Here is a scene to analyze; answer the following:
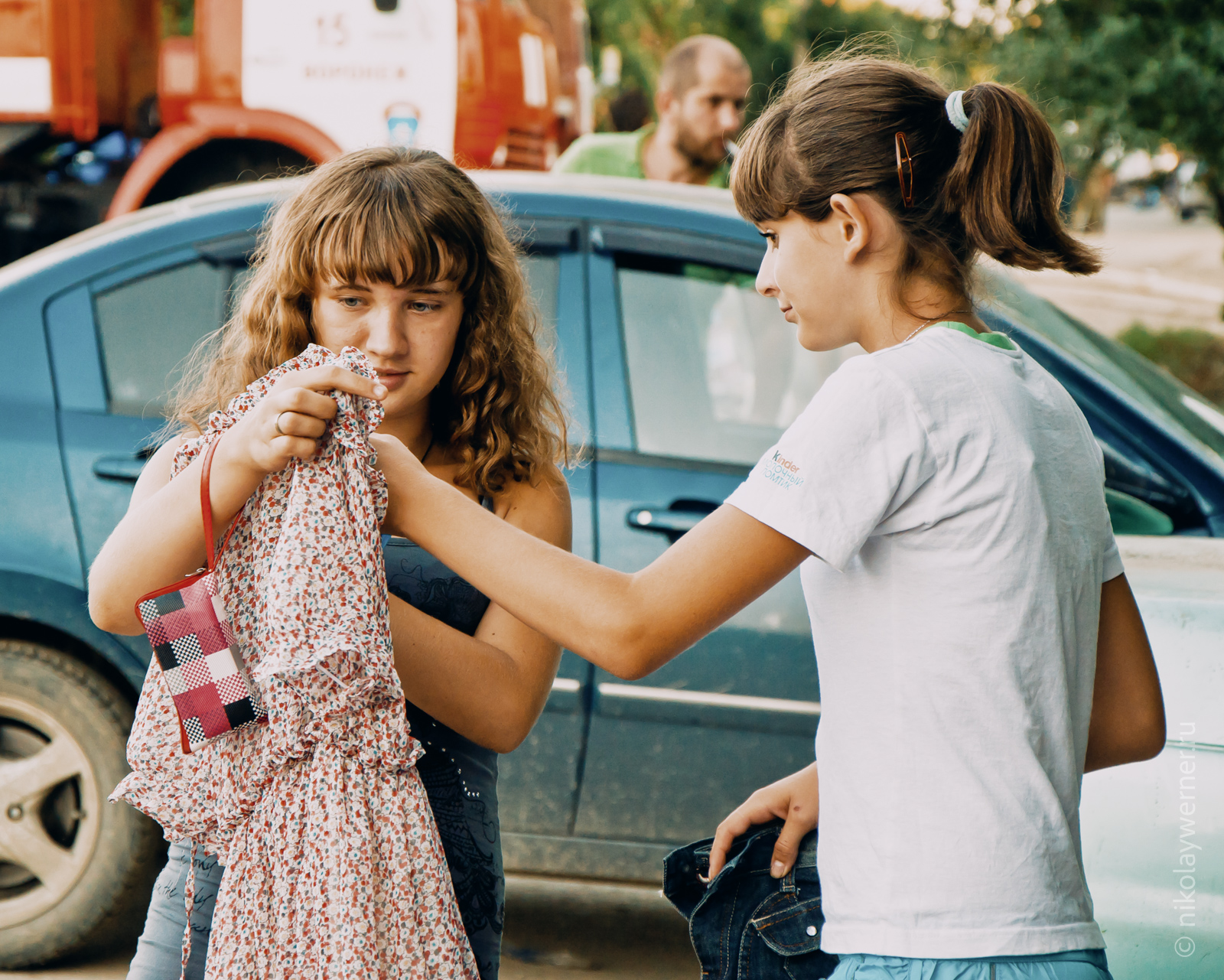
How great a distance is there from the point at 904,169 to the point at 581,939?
2.79 meters

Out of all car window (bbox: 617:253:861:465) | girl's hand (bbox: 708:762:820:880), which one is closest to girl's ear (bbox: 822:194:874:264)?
girl's hand (bbox: 708:762:820:880)

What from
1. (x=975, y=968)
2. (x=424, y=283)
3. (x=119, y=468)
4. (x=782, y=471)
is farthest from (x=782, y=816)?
(x=119, y=468)

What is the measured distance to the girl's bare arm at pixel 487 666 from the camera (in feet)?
4.95

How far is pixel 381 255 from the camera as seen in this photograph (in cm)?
166

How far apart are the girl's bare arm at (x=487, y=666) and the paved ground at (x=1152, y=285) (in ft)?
2.76

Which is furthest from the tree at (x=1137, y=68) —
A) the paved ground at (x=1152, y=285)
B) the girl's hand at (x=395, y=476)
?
the girl's hand at (x=395, y=476)

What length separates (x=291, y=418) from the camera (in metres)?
1.34

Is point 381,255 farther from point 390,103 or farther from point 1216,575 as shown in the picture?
point 390,103

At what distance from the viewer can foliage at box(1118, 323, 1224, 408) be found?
9.79 meters

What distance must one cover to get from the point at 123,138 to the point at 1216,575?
20.3 ft

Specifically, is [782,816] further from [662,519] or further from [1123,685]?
[662,519]

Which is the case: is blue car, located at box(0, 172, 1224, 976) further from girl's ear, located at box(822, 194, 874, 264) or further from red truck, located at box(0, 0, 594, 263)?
red truck, located at box(0, 0, 594, 263)

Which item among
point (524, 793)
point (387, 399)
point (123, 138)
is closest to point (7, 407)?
point (524, 793)

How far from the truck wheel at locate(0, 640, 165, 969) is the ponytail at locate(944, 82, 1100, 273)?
2.46 metres
